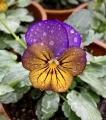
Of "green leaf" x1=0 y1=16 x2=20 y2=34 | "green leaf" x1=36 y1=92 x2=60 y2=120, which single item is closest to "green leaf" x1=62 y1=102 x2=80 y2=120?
"green leaf" x1=36 y1=92 x2=60 y2=120

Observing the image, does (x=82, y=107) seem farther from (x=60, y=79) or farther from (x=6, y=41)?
(x=6, y=41)

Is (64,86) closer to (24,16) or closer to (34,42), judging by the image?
(34,42)

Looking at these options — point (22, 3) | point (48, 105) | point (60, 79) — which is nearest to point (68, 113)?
point (48, 105)

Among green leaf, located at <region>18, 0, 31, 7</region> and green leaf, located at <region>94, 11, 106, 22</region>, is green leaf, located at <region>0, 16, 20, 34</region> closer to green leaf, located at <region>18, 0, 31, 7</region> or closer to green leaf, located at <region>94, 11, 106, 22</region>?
green leaf, located at <region>18, 0, 31, 7</region>

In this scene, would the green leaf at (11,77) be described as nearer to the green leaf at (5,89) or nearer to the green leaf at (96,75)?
the green leaf at (5,89)

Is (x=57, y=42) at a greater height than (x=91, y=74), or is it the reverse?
(x=57, y=42)

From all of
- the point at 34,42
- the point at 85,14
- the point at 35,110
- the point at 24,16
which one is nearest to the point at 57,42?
the point at 34,42
